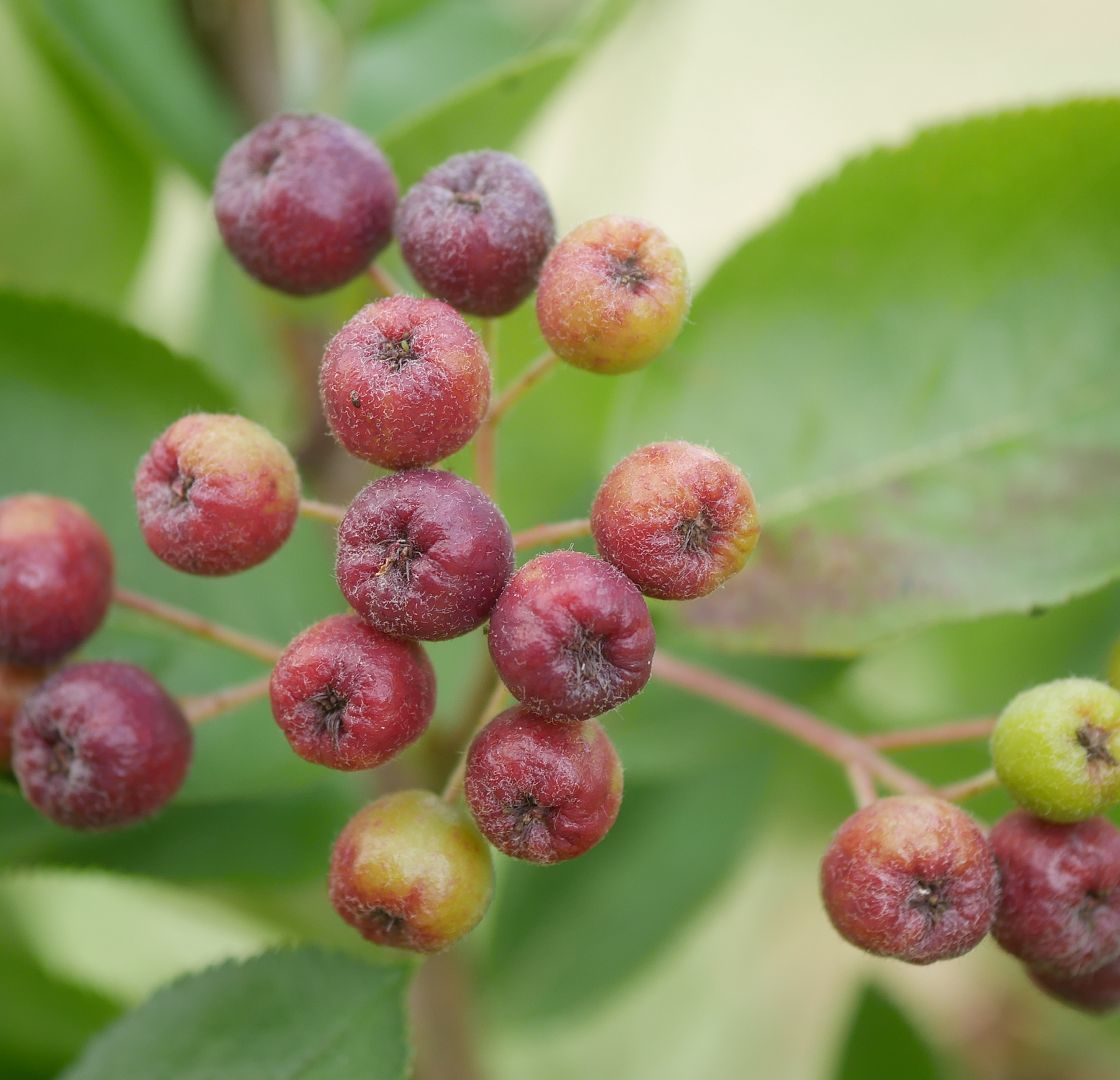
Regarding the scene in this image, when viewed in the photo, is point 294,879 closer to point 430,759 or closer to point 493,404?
point 430,759

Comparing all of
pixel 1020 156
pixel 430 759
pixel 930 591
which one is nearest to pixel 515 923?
pixel 430 759

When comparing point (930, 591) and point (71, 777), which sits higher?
point (71, 777)

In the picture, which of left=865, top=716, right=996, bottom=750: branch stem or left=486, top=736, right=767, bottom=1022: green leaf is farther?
left=486, top=736, right=767, bottom=1022: green leaf

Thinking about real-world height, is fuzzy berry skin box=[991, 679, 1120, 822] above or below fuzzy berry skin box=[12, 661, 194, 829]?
below

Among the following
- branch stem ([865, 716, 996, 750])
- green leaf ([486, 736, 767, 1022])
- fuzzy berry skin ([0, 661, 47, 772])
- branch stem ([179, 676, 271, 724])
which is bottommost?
green leaf ([486, 736, 767, 1022])

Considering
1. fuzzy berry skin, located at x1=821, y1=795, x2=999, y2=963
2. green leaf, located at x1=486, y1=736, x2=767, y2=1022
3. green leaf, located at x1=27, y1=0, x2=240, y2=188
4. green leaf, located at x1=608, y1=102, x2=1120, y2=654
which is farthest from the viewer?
green leaf, located at x1=486, y1=736, x2=767, y2=1022

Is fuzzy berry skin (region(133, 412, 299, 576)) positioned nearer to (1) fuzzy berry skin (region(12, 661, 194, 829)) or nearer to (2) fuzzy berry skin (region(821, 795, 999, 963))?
(1) fuzzy berry skin (region(12, 661, 194, 829))

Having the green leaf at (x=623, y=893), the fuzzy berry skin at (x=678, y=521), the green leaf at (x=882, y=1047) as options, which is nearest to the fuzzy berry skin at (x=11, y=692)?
the fuzzy berry skin at (x=678, y=521)

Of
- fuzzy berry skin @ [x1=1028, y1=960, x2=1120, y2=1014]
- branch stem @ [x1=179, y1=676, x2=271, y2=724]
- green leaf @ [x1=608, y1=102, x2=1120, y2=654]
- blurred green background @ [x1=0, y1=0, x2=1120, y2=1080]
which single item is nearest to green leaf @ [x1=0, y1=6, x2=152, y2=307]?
blurred green background @ [x1=0, y1=0, x2=1120, y2=1080]
